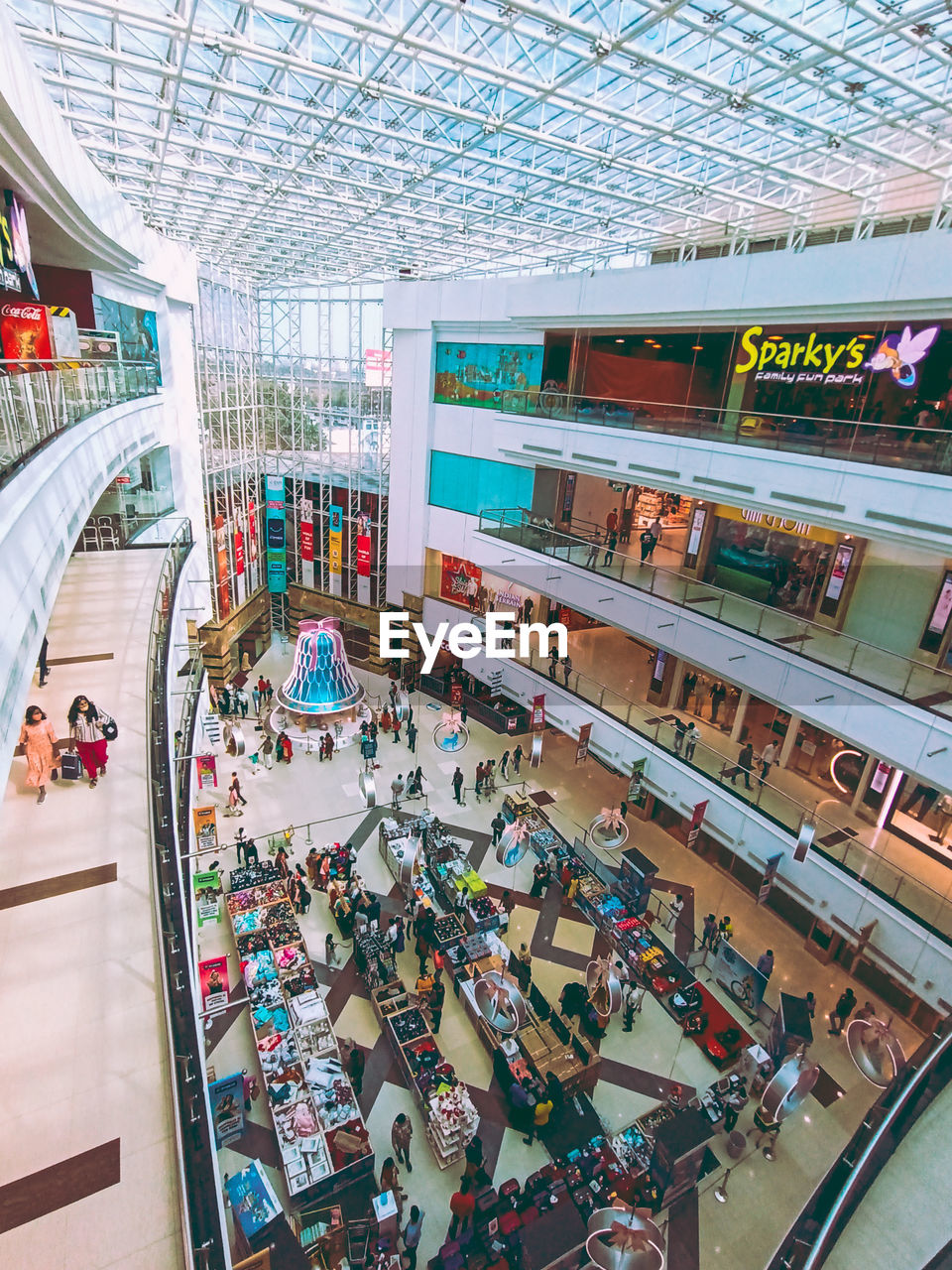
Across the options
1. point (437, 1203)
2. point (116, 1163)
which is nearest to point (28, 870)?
point (116, 1163)

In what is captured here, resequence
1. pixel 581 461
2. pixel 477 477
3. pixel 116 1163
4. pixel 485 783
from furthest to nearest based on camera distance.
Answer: pixel 477 477, pixel 485 783, pixel 581 461, pixel 116 1163

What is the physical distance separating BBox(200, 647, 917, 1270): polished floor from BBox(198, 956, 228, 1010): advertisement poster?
2.19ft

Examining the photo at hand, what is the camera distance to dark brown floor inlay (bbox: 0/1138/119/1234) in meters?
3.95

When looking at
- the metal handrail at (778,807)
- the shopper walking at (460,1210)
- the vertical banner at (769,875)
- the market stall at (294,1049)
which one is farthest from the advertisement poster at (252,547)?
the shopper walking at (460,1210)

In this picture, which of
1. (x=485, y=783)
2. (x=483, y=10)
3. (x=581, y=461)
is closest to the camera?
(x=483, y=10)

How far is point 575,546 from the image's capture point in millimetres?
15609

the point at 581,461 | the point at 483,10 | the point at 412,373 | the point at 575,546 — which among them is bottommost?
the point at 575,546

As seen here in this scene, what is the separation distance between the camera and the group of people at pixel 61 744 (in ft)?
23.4

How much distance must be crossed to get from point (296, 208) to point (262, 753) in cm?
1477

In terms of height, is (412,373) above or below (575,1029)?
above

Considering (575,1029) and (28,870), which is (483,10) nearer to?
(28,870)

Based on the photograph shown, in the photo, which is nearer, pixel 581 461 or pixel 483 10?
pixel 483 10

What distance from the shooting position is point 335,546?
26.5 m

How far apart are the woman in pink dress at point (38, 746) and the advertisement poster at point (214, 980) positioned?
4793 millimetres
